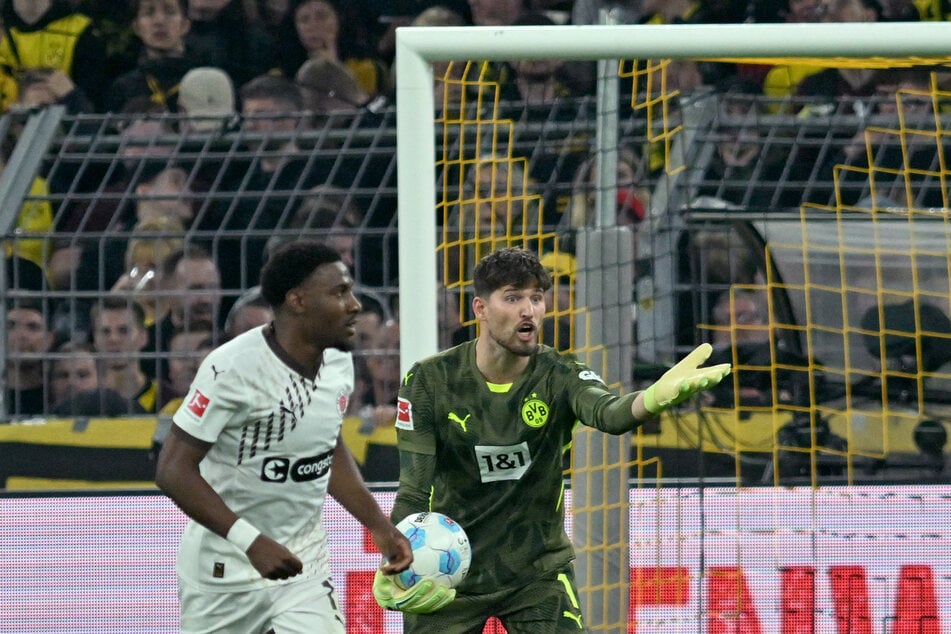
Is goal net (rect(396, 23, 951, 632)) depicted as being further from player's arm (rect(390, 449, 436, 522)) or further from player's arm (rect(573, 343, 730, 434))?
player's arm (rect(573, 343, 730, 434))

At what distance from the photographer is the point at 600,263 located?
4.89m

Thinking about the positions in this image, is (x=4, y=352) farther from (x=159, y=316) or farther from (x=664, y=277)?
(x=664, y=277)

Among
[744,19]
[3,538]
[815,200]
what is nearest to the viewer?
[3,538]

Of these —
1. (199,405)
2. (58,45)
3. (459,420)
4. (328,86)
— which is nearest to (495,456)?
(459,420)

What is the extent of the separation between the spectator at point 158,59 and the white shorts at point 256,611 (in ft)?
15.9

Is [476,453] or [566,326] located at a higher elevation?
[566,326]

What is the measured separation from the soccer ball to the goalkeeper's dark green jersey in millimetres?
111

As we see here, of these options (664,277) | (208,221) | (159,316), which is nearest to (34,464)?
(159,316)

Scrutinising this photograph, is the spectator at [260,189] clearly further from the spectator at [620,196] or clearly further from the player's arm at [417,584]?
the player's arm at [417,584]


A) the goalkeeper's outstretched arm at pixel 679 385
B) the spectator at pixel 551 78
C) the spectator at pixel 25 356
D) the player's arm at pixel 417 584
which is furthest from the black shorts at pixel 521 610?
the spectator at pixel 551 78

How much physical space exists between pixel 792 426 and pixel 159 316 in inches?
98.9

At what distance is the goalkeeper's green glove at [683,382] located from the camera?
12.1 ft

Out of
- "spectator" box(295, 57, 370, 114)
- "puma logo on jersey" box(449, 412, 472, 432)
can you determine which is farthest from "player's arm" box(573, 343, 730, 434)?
"spectator" box(295, 57, 370, 114)

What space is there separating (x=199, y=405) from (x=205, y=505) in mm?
280
